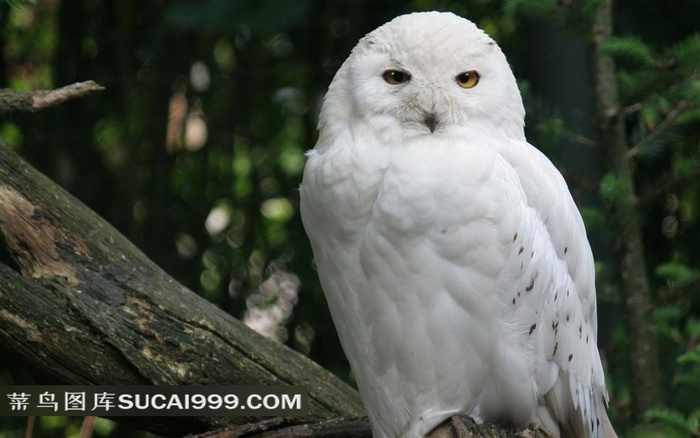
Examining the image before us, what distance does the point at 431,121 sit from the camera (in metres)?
2.16

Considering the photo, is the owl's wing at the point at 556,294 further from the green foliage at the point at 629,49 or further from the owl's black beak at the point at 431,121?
the green foliage at the point at 629,49

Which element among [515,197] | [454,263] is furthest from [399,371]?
[515,197]

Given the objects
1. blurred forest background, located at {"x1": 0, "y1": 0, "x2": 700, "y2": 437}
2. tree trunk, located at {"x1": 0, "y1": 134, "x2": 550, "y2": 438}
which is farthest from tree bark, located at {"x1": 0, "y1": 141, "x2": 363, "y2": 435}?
blurred forest background, located at {"x1": 0, "y1": 0, "x2": 700, "y2": 437}

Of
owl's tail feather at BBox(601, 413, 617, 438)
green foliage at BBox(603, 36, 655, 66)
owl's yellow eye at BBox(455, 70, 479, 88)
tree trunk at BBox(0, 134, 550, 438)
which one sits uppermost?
owl's yellow eye at BBox(455, 70, 479, 88)

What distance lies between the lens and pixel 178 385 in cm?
241

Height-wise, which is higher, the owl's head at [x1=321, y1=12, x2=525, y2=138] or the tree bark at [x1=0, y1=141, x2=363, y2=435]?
the owl's head at [x1=321, y1=12, x2=525, y2=138]

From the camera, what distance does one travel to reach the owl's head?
7.00 feet

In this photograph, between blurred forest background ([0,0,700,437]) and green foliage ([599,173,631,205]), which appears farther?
blurred forest background ([0,0,700,437])

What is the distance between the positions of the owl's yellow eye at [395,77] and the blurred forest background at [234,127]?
1272 millimetres

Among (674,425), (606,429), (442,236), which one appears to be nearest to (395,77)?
(442,236)

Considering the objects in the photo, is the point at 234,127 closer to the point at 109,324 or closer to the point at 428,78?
the point at 109,324

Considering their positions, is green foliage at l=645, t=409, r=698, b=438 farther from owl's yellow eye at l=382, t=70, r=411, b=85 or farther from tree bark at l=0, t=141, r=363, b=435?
owl's yellow eye at l=382, t=70, r=411, b=85

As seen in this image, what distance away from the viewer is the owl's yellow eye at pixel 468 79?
2178 mm

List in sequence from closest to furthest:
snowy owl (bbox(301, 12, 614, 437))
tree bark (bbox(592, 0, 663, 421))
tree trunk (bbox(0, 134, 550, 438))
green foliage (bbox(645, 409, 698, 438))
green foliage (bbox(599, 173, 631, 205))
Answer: snowy owl (bbox(301, 12, 614, 437)) → tree trunk (bbox(0, 134, 550, 438)) → green foliage (bbox(645, 409, 698, 438)) → green foliage (bbox(599, 173, 631, 205)) → tree bark (bbox(592, 0, 663, 421))
